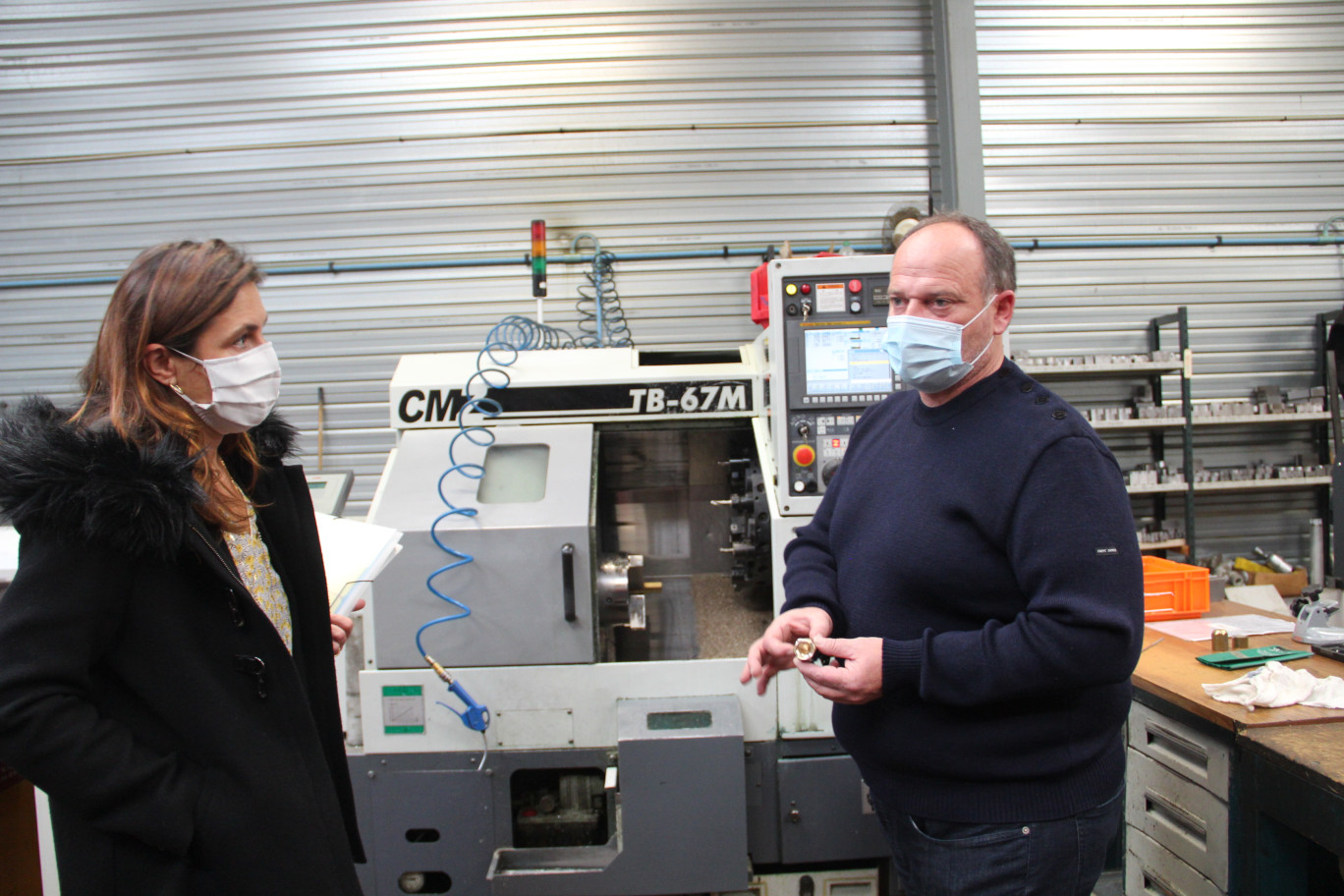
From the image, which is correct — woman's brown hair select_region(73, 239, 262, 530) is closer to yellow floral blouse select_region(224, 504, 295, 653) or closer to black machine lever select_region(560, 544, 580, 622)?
yellow floral blouse select_region(224, 504, 295, 653)

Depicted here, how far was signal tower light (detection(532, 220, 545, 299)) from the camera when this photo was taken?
8.30 ft

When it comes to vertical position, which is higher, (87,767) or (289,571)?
(289,571)

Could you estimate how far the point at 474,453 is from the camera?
194cm

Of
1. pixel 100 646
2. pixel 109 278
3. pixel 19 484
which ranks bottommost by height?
pixel 100 646

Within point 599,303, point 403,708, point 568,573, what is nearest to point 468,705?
point 403,708

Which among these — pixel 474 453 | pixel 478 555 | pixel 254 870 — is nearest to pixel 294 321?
pixel 474 453

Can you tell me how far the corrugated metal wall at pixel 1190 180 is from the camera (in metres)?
3.53

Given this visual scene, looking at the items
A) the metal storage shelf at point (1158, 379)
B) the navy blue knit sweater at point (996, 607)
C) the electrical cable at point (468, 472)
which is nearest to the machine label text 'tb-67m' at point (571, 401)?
the electrical cable at point (468, 472)

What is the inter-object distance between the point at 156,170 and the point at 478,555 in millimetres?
3095

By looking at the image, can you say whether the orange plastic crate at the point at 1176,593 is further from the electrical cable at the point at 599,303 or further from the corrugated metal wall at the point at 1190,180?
the electrical cable at the point at 599,303

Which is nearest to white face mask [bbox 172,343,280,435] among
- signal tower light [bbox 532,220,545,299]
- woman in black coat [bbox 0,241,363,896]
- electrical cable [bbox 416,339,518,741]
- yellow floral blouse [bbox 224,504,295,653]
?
woman in black coat [bbox 0,241,363,896]

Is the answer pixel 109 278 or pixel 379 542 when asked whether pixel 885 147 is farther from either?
pixel 109 278

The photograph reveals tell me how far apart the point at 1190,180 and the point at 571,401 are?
11.6ft

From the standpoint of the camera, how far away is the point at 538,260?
2.61 meters
